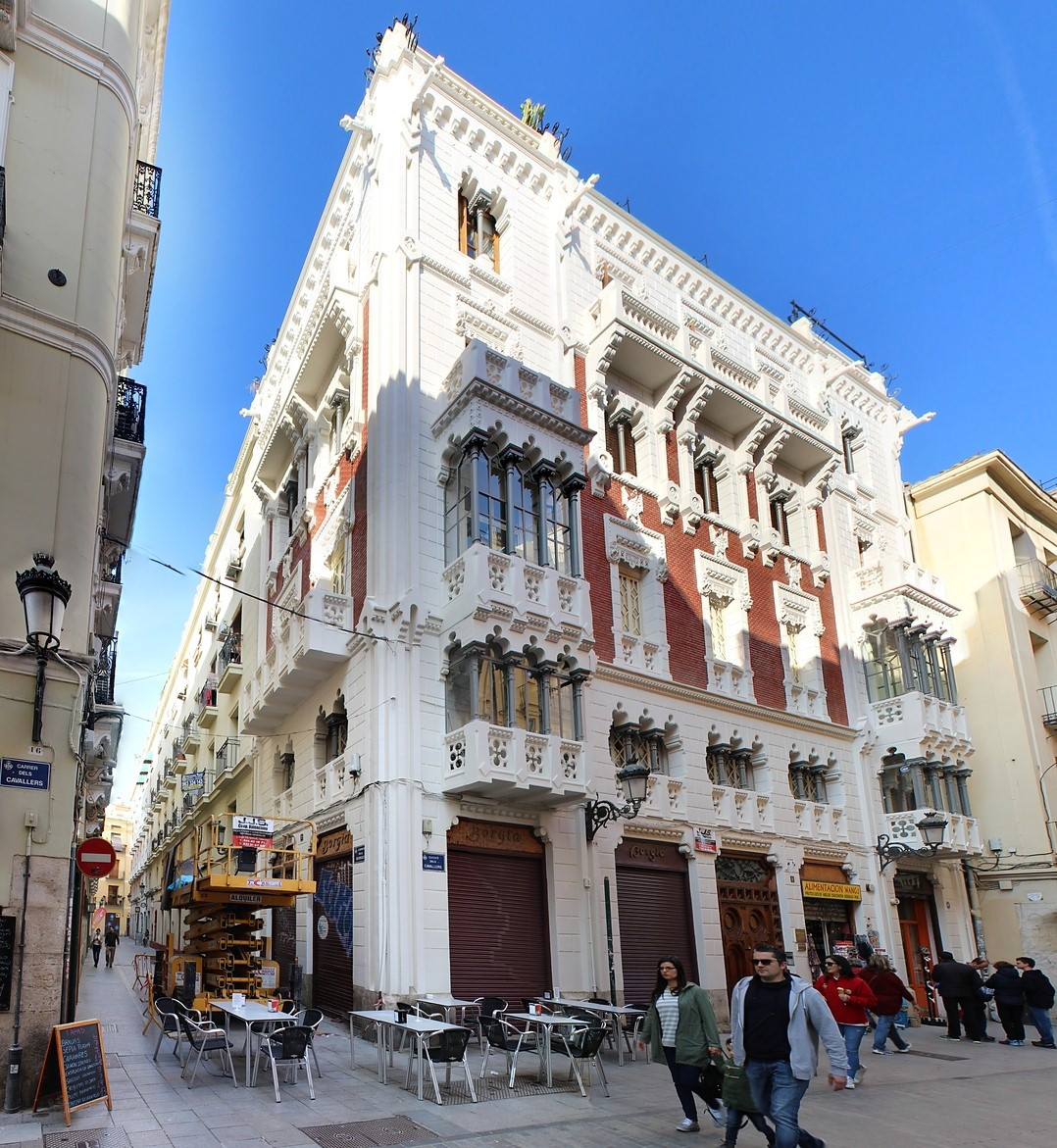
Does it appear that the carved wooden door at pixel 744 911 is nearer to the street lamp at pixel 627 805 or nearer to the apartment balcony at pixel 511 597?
the street lamp at pixel 627 805

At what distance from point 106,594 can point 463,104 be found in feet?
44.4

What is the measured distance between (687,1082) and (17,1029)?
6381 millimetres

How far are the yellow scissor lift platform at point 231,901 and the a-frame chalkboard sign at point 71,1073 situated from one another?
5.48 metres

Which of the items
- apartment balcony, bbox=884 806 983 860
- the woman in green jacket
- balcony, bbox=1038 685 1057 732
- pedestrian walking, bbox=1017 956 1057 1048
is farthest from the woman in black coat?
balcony, bbox=1038 685 1057 732

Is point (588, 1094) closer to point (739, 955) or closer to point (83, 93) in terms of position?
point (739, 955)

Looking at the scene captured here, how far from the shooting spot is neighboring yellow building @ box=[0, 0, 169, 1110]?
9773mm

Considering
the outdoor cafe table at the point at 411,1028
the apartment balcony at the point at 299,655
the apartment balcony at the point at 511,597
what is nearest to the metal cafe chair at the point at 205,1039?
the outdoor cafe table at the point at 411,1028

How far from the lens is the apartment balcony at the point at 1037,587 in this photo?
3056 centimetres

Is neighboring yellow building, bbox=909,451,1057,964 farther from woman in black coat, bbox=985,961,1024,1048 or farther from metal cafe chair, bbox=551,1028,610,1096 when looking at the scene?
metal cafe chair, bbox=551,1028,610,1096

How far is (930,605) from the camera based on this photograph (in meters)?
26.7

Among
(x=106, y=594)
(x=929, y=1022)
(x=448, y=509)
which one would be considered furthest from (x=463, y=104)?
(x=929, y=1022)

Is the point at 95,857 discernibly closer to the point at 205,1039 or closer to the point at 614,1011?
the point at 205,1039

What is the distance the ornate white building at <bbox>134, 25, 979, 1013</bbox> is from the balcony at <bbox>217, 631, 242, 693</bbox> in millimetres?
197

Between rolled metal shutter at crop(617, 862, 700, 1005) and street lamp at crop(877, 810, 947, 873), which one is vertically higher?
street lamp at crop(877, 810, 947, 873)
